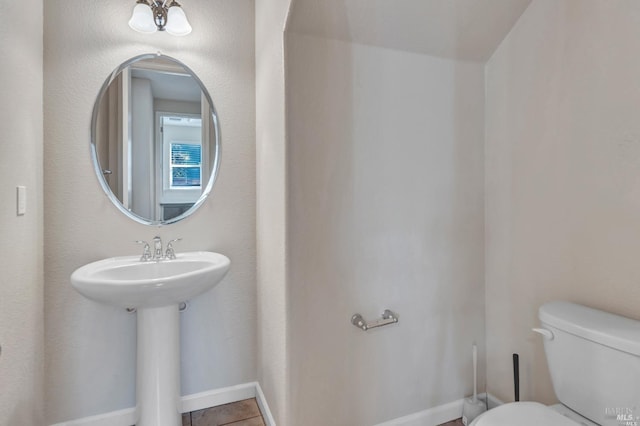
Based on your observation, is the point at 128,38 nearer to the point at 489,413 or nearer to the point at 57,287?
the point at 57,287

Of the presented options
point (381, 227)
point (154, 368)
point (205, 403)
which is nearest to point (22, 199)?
point (154, 368)

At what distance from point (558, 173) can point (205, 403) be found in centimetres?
208

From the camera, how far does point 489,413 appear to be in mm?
1105

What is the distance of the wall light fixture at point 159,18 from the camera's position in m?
1.54

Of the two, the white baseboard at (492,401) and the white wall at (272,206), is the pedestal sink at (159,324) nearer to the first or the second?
the white wall at (272,206)

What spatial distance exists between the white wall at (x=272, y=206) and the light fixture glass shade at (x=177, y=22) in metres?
0.37

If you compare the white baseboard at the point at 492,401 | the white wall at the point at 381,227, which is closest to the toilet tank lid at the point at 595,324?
the white wall at the point at 381,227

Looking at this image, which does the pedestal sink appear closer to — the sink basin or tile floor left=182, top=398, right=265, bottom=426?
the sink basin

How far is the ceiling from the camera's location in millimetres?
1308

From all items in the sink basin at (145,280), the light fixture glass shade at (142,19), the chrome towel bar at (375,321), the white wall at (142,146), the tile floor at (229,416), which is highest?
the light fixture glass shade at (142,19)

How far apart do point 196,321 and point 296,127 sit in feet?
3.91

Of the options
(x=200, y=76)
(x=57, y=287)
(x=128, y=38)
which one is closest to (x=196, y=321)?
(x=57, y=287)

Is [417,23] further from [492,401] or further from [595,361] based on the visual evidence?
[492,401]

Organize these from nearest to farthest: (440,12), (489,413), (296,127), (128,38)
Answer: (489,413) < (296,127) < (440,12) < (128,38)
